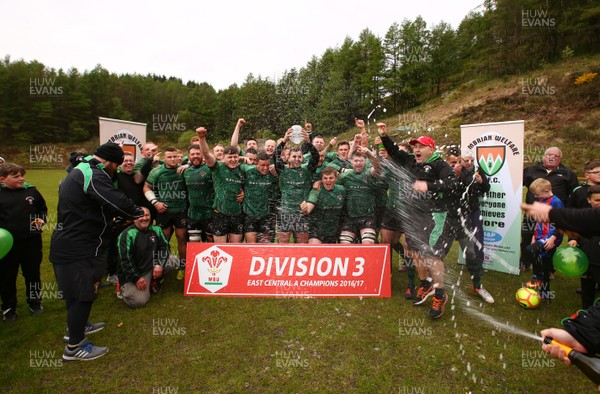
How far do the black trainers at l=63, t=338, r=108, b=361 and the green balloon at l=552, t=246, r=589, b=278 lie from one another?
6.03 m

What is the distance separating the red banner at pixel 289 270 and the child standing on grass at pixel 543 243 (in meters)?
2.47

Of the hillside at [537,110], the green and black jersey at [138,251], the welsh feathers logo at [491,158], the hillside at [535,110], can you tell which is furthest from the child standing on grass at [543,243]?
the hillside at [537,110]

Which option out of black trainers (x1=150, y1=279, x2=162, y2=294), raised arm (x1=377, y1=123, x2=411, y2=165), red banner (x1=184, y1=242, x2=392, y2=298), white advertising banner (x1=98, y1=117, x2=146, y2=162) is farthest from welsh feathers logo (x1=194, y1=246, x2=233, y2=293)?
white advertising banner (x1=98, y1=117, x2=146, y2=162)

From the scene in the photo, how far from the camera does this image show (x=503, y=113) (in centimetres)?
3039

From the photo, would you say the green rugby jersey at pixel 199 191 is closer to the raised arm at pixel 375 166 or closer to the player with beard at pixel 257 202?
the player with beard at pixel 257 202

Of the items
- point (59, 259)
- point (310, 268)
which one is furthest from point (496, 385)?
point (59, 259)

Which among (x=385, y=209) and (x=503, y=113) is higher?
(x=503, y=113)

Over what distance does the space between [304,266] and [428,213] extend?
2263 millimetres

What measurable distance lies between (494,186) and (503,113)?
96.5ft

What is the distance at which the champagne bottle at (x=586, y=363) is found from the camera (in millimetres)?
2080

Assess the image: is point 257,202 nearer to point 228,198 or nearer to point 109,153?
point 228,198

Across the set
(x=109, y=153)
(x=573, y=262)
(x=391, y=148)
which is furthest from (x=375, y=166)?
(x=109, y=153)

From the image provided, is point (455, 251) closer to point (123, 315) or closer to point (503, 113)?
point (123, 315)

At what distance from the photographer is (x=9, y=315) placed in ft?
15.6
